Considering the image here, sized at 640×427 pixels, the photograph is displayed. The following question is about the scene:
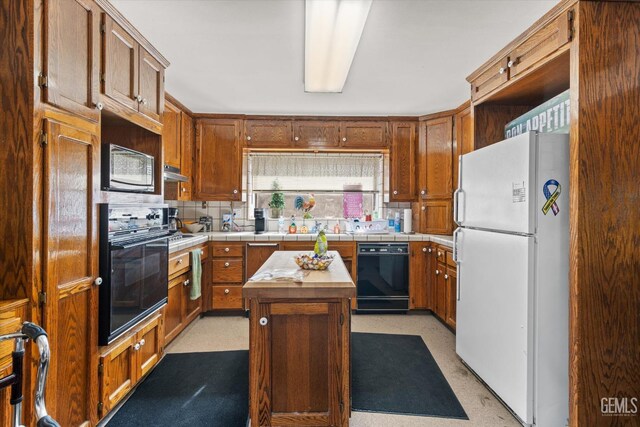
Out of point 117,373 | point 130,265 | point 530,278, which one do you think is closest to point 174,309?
point 117,373

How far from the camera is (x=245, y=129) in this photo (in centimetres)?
404

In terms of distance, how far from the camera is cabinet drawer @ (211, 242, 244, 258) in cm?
366

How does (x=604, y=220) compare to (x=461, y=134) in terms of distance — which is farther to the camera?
(x=461, y=134)

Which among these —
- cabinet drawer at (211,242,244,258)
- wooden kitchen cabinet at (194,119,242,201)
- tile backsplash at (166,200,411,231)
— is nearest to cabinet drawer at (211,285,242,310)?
cabinet drawer at (211,242,244,258)

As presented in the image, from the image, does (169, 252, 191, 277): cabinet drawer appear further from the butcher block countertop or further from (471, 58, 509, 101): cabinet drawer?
(471, 58, 509, 101): cabinet drawer

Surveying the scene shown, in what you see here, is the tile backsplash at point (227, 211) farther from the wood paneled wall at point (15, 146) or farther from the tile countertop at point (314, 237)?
the wood paneled wall at point (15, 146)

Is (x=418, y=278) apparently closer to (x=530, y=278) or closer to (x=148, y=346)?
(x=530, y=278)

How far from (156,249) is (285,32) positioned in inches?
67.4

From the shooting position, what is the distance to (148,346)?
2.26m

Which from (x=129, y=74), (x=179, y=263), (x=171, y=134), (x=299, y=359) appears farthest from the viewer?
(x=171, y=134)

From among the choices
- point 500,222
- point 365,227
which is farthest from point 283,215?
point 500,222

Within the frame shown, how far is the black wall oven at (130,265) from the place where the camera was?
1736 mm

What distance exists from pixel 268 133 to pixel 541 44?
9.56ft

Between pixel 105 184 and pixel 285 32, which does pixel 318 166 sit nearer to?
pixel 285 32
